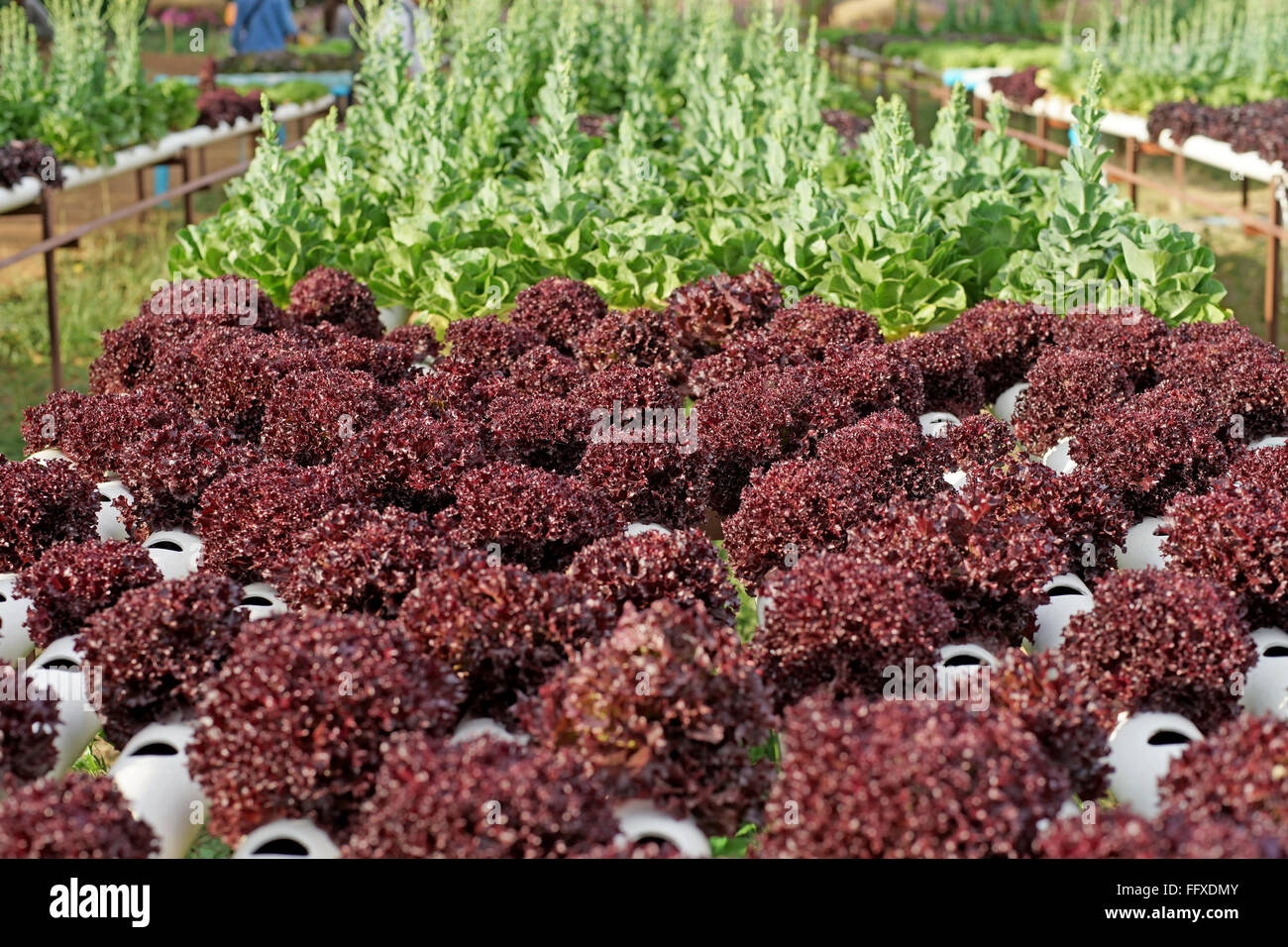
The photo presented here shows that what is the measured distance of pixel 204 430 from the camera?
13.8 feet

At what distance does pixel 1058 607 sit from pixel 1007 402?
1865mm

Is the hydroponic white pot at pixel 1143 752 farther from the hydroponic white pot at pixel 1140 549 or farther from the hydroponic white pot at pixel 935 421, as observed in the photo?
the hydroponic white pot at pixel 935 421

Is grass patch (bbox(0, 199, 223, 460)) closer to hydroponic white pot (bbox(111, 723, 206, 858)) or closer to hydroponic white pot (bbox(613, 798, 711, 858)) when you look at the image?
hydroponic white pot (bbox(111, 723, 206, 858))

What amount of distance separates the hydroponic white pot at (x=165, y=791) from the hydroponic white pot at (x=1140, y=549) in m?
2.70

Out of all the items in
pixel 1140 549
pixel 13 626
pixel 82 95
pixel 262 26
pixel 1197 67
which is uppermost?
pixel 262 26

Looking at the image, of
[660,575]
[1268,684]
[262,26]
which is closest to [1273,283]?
[1268,684]

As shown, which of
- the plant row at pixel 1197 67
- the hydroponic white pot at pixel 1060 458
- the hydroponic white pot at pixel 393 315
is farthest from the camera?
the plant row at pixel 1197 67

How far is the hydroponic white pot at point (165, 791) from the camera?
8.75ft

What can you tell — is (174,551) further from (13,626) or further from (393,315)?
(393,315)

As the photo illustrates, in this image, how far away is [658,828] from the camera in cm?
247

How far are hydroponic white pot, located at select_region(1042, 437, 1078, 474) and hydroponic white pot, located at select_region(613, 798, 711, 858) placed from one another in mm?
2465

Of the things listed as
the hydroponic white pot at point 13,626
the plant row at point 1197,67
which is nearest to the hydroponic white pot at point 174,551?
the hydroponic white pot at point 13,626

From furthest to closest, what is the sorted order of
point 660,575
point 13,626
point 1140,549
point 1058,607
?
point 1140,549, point 1058,607, point 13,626, point 660,575

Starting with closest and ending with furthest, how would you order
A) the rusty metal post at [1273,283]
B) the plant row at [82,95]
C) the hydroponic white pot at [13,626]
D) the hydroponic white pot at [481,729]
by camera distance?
1. the hydroponic white pot at [481,729]
2. the hydroponic white pot at [13,626]
3. the rusty metal post at [1273,283]
4. the plant row at [82,95]
